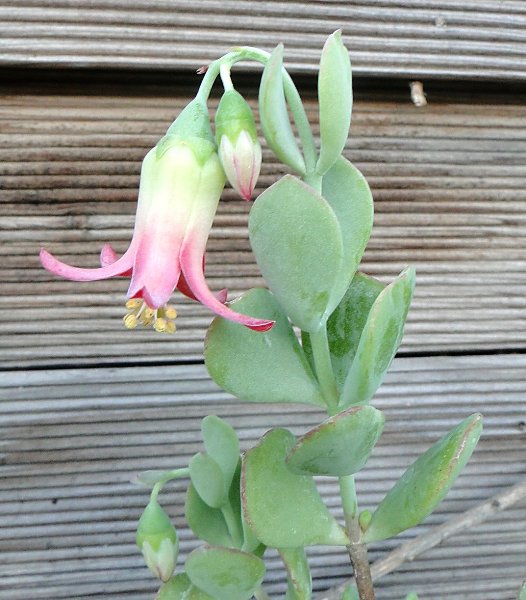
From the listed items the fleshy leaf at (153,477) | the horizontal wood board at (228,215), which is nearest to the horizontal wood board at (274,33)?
the horizontal wood board at (228,215)

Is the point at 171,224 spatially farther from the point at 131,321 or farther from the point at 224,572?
the point at 224,572

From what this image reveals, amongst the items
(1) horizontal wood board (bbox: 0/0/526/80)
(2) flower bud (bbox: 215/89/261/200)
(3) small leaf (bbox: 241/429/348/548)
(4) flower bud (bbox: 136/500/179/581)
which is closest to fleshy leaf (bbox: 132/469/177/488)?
(4) flower bud (bbox: 136/500/179/581)

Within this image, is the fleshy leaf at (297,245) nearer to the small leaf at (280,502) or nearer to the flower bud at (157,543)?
the small leaf at (280,502)

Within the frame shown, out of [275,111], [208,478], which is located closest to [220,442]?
[208,478]

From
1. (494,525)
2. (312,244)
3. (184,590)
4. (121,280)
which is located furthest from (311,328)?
(494,525)

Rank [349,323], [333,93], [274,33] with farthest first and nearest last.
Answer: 1. [274,33]
2. [349,323]
3. [333,93]

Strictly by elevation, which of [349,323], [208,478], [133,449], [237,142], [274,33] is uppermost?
[274,33]

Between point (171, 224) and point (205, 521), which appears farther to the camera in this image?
point (205, 521)
